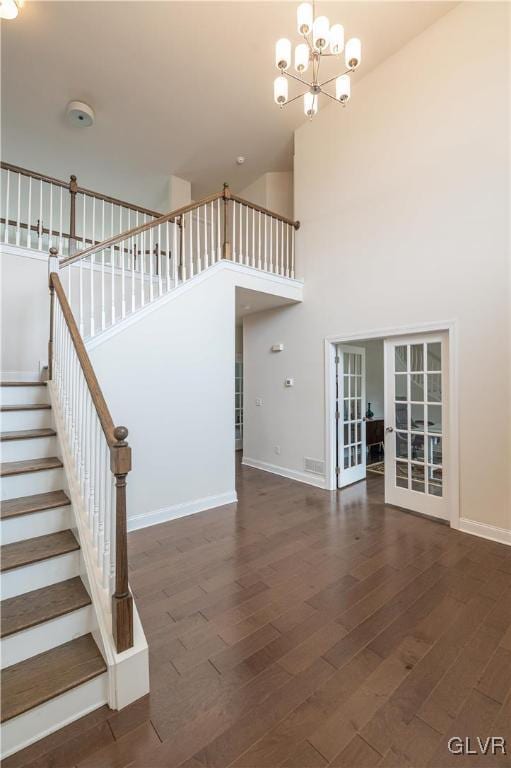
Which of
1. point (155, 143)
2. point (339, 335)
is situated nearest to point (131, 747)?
point (339, 335)

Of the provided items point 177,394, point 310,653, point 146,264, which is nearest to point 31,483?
point 177,394

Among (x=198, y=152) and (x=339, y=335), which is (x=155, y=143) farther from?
(x=339, y=335)

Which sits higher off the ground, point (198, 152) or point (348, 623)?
point (198, 152)

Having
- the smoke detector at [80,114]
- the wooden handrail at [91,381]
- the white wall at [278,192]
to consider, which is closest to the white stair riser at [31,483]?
the wooden handrail at [91,381]

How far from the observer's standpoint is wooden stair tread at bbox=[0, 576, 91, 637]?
149 centimetres

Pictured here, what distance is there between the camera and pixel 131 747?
1.36 meters

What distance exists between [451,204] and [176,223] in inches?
122

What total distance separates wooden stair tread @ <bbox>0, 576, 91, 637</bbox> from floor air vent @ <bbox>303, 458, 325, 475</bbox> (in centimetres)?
349

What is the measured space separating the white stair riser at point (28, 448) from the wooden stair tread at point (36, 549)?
638mm

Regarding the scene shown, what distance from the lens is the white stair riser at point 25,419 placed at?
2438mm

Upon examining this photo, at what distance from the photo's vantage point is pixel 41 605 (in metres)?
1.61

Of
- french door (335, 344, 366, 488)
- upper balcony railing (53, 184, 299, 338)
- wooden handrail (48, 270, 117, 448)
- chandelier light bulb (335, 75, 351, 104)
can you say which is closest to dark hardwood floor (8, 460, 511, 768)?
wooden handrail (48, 270, 117, 448)

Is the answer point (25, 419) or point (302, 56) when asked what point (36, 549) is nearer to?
point (25, 419)

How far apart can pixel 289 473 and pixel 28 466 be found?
3.76 m
